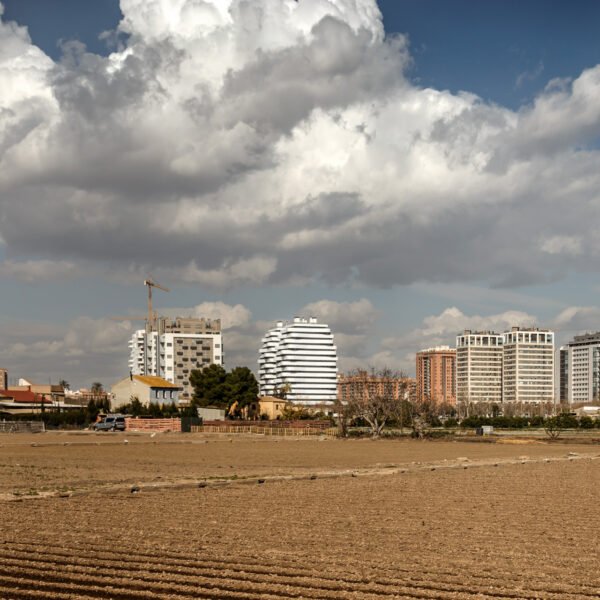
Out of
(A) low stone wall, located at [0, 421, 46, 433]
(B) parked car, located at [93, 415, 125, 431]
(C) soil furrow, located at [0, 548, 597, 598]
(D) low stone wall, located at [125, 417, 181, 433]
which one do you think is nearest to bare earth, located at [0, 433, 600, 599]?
(C) soil furrow, located at [0, 548, 597, 598]

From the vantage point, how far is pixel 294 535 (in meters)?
18.2

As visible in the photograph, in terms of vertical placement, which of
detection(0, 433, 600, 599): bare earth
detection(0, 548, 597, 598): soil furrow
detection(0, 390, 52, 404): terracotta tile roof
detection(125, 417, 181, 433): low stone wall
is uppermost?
detection(0, 548, 597, 598): soil furrow

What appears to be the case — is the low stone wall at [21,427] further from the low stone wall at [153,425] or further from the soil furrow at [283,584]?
the soil furrow at [283,584]

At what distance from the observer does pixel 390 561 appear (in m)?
15.4

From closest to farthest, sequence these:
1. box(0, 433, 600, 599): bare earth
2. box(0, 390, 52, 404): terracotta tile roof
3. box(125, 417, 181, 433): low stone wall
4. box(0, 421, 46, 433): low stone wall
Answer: box(0, 433, 600, 599): bare earth < box(0, 421, 46, 433): low stone wall < box(125, 417, 181, 433): low stone wall < box(0, 390, 52, 404): terracotta tile roof

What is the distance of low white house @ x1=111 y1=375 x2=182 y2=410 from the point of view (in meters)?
124

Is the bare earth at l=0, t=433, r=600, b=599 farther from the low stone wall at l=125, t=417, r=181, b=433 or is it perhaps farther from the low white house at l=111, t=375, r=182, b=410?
the low white house at l=111, t=375, r=182, b=410

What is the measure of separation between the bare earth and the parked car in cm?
6275

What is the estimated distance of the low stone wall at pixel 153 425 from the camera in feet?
324

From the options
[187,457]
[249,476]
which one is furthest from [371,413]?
[249,476]

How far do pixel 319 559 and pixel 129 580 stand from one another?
11.7 feet

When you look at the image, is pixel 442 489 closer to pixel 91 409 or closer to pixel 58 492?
pixel 58 492

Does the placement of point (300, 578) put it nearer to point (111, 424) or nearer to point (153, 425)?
point (153, 425)

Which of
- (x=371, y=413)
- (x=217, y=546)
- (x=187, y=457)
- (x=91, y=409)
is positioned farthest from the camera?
(x=91, y=409)
